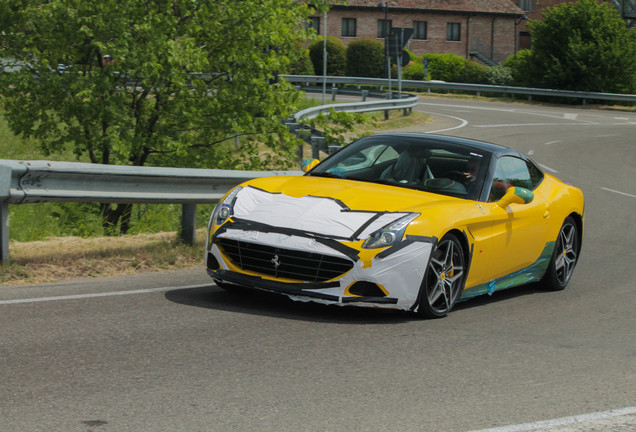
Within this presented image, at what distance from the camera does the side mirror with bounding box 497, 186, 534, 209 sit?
26.7ft

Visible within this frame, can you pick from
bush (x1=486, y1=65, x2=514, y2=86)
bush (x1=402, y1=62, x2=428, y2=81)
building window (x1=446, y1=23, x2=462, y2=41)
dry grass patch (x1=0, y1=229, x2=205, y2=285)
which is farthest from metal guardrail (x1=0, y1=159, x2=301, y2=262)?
building window (x1=446, y1=23, x2=462, y2=41)

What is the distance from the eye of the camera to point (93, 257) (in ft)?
28.6

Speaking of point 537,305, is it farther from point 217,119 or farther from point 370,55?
point 370,55

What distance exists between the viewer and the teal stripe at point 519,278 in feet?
25.8

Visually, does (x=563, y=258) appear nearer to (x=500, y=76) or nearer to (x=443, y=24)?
(x=500, y=76)

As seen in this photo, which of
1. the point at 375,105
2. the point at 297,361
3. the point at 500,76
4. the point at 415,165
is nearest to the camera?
the point at 297,361

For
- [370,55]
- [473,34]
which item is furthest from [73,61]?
[473,34]

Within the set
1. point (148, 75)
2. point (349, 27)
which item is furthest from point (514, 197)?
point (349, 27)

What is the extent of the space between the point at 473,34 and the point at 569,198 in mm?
65883

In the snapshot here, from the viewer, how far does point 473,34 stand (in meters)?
73.2

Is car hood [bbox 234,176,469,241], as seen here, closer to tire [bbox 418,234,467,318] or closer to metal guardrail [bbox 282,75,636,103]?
tire [bbox 418,234,467,318]

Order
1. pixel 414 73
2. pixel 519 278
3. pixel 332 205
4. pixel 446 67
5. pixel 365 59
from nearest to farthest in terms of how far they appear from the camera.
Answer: pixel 332 205, pixel 519 278, pixel 414 73, pixel 365 59, pixel 446 67

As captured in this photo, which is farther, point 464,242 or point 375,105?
point 375,105

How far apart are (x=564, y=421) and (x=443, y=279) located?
2474 millimetres
